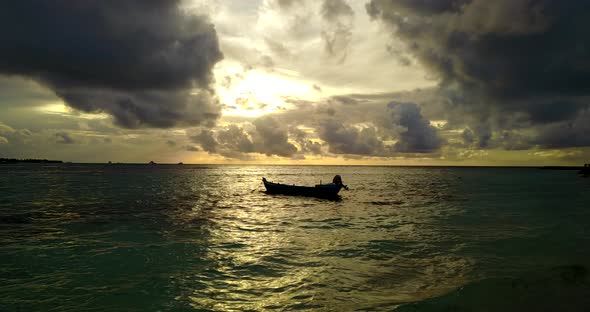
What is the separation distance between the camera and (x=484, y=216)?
29625 mm

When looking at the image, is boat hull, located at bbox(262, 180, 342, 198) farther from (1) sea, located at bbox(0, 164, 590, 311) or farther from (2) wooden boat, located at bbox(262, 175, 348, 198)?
(1) sea, located at bbox(0, 164, 590, 311)

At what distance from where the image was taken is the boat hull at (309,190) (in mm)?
46500

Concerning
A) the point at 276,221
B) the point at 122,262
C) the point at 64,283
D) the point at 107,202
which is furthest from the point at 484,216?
the point at 107,202

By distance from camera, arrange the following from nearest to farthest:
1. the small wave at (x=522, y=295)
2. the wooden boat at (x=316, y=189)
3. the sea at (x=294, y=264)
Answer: the small wave at (x=522, y=295) → the sea at (x=294, y=264) → the wooden boat at (x=316, y=189)

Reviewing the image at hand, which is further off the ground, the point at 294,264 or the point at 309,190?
the point at 309,190

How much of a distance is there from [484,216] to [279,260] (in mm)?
22706

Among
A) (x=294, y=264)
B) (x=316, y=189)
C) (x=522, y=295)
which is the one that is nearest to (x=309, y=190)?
(x=316, y=189)

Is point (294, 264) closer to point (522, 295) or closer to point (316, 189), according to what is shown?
point (522, 295)

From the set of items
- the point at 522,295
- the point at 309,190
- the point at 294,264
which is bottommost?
the point at 294,264

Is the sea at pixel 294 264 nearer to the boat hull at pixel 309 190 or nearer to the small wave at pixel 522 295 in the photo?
the small wave at pixel 522 295

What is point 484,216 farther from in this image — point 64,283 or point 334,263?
point 64,283

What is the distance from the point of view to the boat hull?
4650cm

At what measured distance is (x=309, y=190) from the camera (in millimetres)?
48875

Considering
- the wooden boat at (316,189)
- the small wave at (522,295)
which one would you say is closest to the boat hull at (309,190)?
the wooden boat at (316,189)
